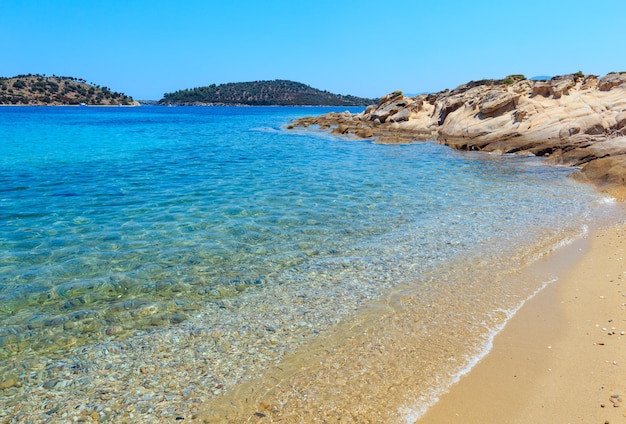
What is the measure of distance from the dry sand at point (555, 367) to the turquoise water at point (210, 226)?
2395mm

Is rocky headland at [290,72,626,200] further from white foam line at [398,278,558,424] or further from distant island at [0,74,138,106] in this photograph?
distant island at [0,74,138,106]

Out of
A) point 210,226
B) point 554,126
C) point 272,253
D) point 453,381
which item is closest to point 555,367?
point 453,381

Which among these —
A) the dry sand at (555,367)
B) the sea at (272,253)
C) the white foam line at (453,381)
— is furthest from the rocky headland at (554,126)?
the white foam line at (453,381)

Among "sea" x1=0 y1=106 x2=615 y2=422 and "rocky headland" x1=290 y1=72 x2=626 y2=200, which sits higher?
"rocky headland" x1=290 y1=72 x2=626 y2=200

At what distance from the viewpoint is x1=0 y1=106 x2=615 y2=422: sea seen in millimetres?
6539

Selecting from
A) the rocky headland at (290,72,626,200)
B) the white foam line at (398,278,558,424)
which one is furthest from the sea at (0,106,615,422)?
the rocky headland at (290,72,626,200)

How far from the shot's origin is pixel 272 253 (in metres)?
9.63

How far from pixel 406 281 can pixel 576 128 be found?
75.9ft

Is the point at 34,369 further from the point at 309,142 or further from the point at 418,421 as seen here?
the point at 309,142

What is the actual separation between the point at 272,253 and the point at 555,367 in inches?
227

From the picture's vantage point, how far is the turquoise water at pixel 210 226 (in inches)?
290

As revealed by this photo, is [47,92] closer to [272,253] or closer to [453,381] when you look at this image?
[272,253]

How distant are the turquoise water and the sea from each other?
5 centimetres

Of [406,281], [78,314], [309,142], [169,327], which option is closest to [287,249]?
[406,281]
